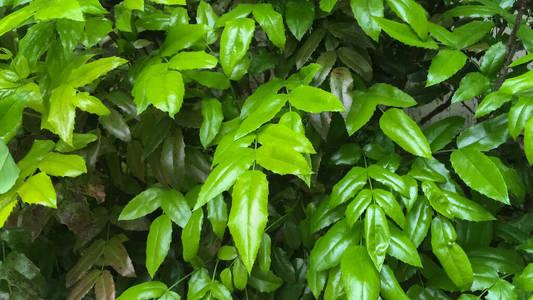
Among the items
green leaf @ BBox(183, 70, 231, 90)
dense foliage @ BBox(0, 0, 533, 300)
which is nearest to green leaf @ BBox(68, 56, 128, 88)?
dense foliage @ BBox(0, 0, 533, 300)

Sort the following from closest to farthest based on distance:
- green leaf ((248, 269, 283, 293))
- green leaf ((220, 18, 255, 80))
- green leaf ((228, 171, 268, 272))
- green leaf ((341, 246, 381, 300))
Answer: green leaf ((228, 171, 268, 272)), green leaf ((341, 246, 381, 300)), green leaf ((220, 18, 255, 80)), green leaf ((248, 269, 283, 293))

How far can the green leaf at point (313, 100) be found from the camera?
64cm

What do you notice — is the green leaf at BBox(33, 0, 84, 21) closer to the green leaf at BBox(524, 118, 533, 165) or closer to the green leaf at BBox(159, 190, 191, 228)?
the green leaf at BBox(159, 190, 191, 228)

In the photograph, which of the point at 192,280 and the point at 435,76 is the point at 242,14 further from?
the point at 192,280

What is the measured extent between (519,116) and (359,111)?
233mm

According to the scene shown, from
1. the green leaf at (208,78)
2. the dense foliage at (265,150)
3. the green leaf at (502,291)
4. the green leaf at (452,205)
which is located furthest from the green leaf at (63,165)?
the green leaf at (502,291)

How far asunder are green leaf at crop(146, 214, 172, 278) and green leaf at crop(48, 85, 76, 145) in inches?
8.6

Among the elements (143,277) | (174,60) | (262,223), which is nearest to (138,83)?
(174,60)

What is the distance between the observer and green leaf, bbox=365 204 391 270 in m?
0.65

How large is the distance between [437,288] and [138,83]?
1.99 feet

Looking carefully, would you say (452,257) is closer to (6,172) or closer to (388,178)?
Answer: (388,178)

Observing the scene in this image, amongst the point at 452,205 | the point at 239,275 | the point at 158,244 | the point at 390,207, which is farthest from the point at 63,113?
the point at 452,205

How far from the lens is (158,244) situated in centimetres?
78

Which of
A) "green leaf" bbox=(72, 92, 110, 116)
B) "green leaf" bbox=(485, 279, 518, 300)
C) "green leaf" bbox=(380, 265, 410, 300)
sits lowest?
"green leaf" bbox=(485, 279, 518, 300)
